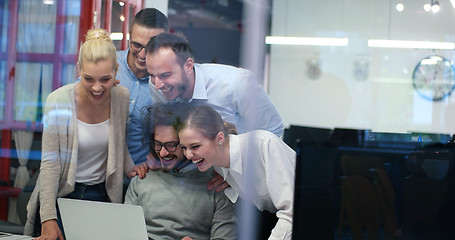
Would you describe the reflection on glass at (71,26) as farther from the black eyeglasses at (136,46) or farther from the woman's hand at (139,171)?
the woman's hand at (139,171)

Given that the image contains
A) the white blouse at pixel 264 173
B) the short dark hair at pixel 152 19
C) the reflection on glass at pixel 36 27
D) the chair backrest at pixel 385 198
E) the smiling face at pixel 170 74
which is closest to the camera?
the chair backrest at pixel 385 198

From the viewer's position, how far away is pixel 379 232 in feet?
4.57

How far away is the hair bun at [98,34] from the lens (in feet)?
8.82

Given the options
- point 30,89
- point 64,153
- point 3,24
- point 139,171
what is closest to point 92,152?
point 64,153

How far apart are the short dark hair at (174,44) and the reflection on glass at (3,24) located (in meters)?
1.11

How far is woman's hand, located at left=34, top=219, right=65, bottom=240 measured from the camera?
267 cm

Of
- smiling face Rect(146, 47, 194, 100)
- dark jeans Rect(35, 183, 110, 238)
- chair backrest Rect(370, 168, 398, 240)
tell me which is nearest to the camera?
chair backrest Rect(370, 168, 398, 240)

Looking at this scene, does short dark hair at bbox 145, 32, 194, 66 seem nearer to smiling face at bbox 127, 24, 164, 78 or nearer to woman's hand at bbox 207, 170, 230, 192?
smiling face at bbox 127, 24, 164, 78

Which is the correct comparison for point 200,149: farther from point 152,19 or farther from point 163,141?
point 152,19

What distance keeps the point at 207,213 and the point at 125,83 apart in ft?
2.58

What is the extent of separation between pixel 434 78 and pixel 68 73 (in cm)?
187

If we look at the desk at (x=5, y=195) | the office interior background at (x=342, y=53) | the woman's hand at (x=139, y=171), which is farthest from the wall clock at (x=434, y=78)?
the desk at (x=5, y=195)

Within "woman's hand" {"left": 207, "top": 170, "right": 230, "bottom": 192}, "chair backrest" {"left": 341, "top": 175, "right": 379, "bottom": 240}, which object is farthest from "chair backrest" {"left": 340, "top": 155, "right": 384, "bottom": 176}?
"woman's hand" {"left": 207, "top": 170, "right": 230, "bottom": 192}

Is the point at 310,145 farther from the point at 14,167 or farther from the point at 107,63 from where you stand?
the point at 14,167
